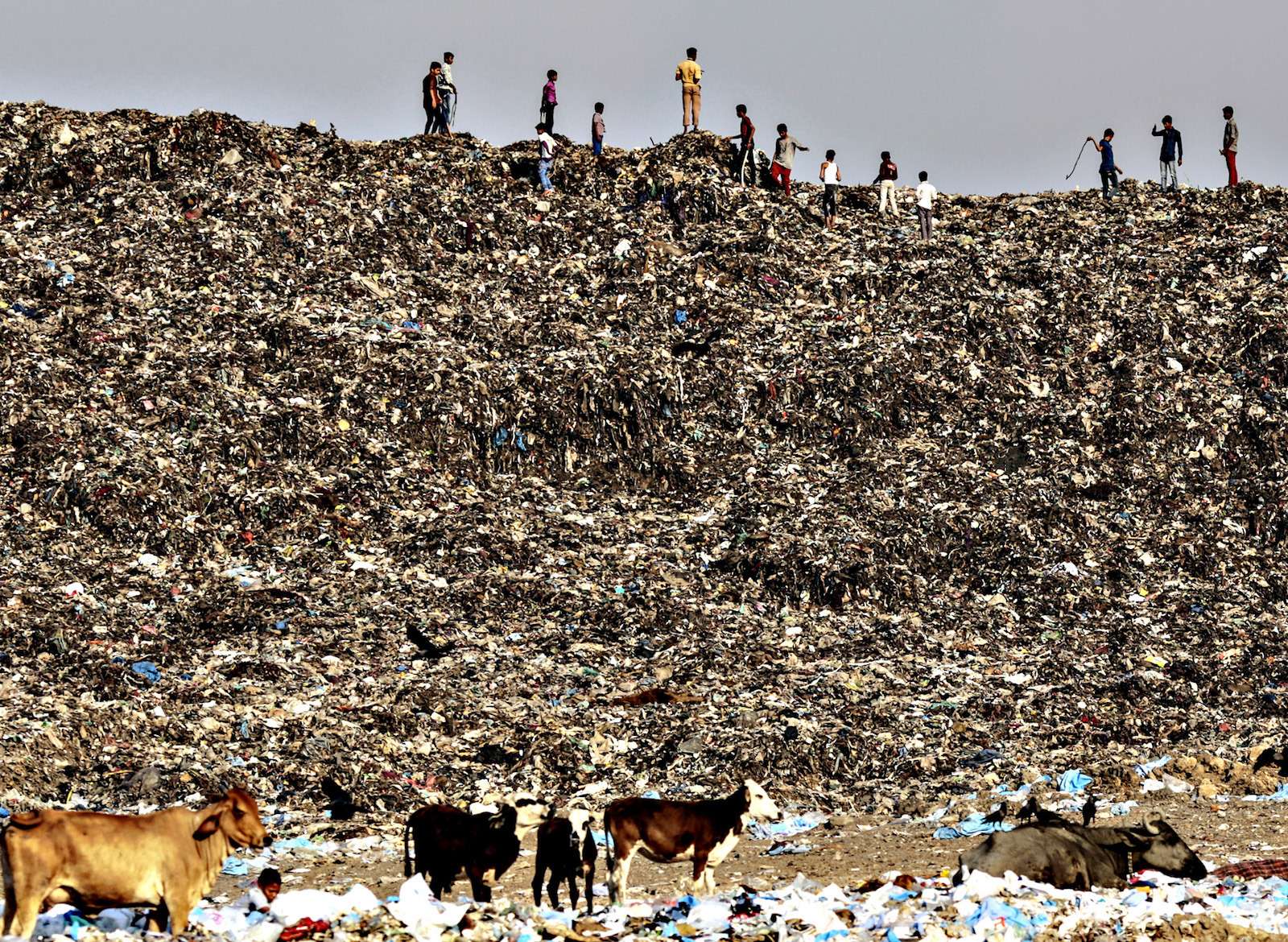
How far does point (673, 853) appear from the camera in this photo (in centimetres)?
927

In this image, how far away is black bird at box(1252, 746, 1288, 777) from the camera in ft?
42.4

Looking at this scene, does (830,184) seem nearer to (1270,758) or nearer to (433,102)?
(433,102)

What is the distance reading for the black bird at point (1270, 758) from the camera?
12914mm

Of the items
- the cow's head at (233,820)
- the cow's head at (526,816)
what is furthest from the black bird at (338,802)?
the cow's head at (233,820)

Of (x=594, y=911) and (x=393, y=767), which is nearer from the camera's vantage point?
(x=594, y=911)

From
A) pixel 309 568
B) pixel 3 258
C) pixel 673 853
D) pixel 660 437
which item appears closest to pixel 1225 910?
pixel 673 853

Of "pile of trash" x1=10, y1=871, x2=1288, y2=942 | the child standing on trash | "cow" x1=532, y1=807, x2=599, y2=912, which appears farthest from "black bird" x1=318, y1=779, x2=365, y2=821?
"pile of trash" x1=10, y1=871, x2=1288, y2=942

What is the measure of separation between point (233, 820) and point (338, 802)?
17.2 ft

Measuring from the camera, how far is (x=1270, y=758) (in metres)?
13.1

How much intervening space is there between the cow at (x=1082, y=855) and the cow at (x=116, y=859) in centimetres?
423

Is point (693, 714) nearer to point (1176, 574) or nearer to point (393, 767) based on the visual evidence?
point (393, 767)

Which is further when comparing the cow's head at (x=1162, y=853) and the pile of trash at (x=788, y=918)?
the cow's head at (x=1162, y=853)

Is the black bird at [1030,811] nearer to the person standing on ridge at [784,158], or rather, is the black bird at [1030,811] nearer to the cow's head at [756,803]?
the cow's head at [756,803]

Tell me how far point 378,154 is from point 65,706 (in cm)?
1310
